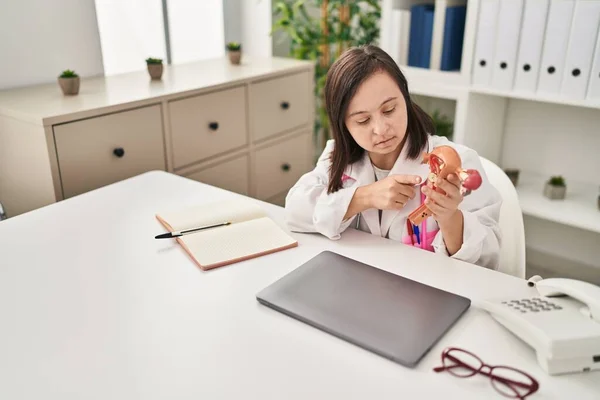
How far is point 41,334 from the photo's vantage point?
925mm

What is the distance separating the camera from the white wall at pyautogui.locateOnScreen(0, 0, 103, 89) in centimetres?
193

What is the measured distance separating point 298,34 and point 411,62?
2.17 ft

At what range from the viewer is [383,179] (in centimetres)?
121

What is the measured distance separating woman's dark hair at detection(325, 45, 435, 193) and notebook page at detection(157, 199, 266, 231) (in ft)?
Answer: 0.68

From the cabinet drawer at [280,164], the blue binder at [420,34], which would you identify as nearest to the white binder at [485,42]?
the blue binder at [420,34]

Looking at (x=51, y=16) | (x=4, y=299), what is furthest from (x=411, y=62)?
(x=4, y=299)

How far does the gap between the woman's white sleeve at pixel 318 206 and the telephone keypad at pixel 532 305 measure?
42 cm

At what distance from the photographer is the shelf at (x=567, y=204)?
211 centimetres

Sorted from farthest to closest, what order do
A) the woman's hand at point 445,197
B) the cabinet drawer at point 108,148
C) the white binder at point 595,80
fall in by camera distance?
the white binder at point 595,80, the cabinet drawer at point 108,148, the woman's hand at point 445,197

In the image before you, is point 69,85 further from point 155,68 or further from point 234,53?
point 234,53

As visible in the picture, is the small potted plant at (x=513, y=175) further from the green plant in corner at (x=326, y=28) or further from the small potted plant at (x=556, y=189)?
the green plant in corner at (x=326, y=28)

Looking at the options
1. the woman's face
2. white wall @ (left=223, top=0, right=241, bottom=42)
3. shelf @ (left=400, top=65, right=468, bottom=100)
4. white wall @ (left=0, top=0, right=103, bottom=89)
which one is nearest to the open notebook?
the woman's face

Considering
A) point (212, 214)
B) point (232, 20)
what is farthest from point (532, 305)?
point (232, 20)

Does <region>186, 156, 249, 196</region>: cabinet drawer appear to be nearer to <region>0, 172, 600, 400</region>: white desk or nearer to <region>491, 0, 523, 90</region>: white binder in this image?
<region>0, 172, 600, 400</region>: white desk
